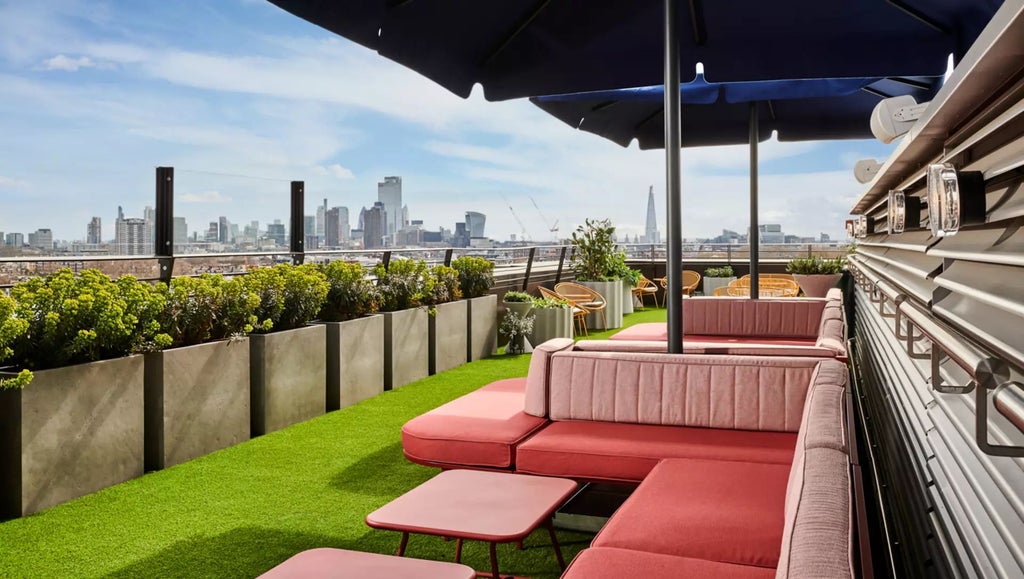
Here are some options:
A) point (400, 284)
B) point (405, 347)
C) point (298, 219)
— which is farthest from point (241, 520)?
point (298, 219)

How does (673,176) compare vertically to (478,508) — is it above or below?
above

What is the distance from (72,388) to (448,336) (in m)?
4.29

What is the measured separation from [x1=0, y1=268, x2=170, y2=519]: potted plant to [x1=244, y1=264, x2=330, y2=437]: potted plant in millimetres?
977

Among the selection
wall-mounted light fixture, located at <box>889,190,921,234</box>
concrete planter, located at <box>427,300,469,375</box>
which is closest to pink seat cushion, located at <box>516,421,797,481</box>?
wall-mounted light fixture, located at <box>889,190,921,234</box>

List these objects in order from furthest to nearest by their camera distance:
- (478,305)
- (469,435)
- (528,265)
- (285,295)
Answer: (528,265) < (478,305) < (285,295) < (469,435)

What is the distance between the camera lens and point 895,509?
2508 mm

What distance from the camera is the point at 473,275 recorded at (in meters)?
8.69

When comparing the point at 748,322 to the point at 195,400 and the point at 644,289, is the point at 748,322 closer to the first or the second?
the point at 195,400

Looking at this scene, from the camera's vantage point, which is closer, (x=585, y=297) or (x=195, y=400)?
(x=195, y=400)

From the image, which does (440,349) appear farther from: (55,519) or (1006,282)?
(1006,282)

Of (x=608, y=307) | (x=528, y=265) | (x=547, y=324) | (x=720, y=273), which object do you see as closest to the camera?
(x=547, y=324)

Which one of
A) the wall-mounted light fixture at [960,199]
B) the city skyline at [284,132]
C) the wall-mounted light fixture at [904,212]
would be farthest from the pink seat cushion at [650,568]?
the city skyline at [284,132]

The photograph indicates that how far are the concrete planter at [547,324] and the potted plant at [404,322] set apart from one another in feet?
6.84

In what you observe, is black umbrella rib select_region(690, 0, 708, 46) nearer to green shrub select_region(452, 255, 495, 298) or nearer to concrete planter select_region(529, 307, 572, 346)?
green shrub select_region(452, 255, 495, 298)
